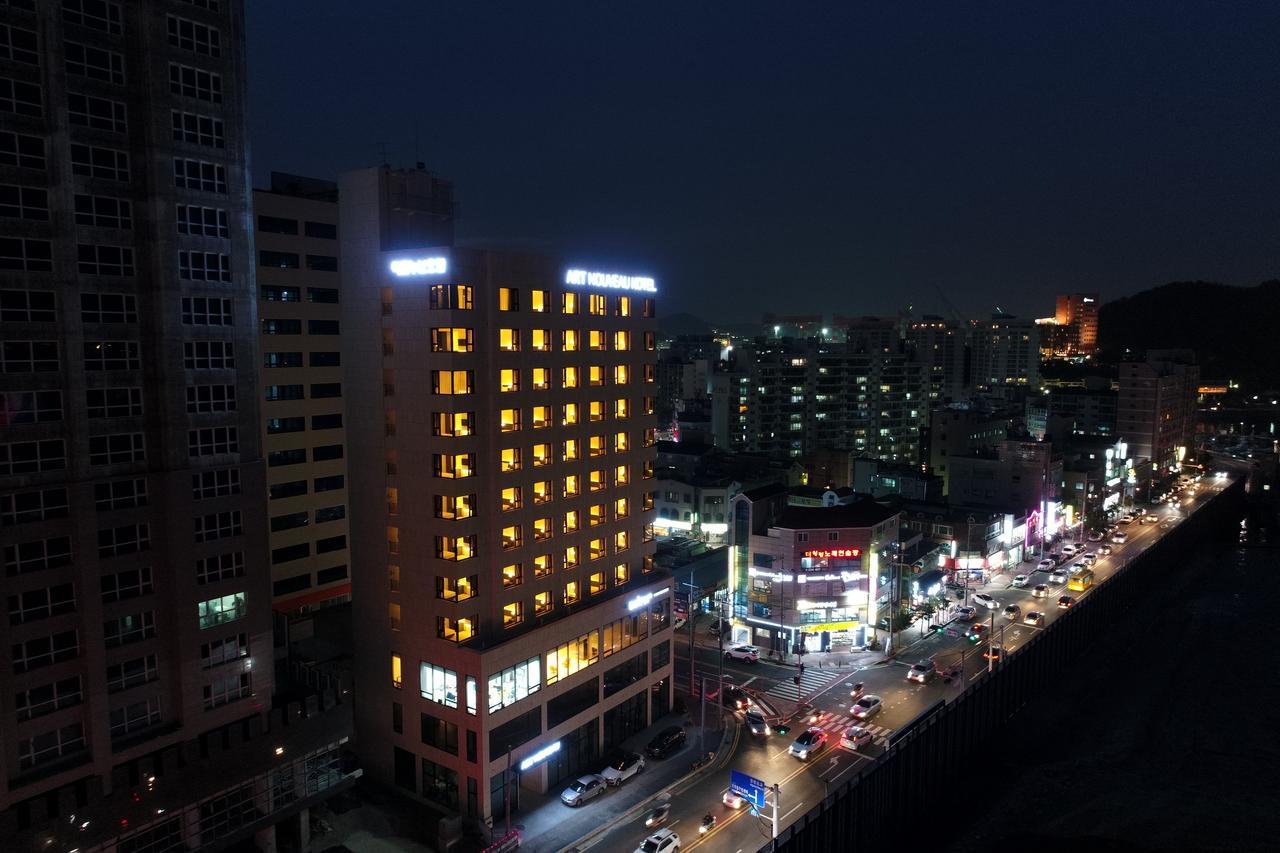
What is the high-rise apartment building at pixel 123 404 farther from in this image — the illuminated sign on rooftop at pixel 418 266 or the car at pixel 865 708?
the car at pixel 865 708

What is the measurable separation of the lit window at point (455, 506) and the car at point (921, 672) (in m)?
42.7

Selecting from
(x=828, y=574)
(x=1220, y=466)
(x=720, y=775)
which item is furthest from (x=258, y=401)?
(x=1220, y=466)

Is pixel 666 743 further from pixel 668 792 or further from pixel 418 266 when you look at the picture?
pixel 418 266

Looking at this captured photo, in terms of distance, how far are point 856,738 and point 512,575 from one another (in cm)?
2728

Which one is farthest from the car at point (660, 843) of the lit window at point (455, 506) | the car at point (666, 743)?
the lit window at point (455, 506)

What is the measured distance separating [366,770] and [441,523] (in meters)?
18.3

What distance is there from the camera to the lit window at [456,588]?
4872 centimetres

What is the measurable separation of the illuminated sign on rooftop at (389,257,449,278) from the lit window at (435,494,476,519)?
13.2 m

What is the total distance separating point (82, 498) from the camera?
38.3 meters

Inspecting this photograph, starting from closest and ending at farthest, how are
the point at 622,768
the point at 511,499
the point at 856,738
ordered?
the point at 511,499 < the point at 622,768 < the point at 856,738

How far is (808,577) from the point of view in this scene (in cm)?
7650

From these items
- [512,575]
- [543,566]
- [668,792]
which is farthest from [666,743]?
[512,575]

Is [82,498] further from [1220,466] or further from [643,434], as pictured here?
[1220,466]

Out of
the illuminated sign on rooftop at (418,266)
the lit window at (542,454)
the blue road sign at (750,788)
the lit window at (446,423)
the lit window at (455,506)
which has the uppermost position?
the illuminated sign on rooftop at (418,266)
